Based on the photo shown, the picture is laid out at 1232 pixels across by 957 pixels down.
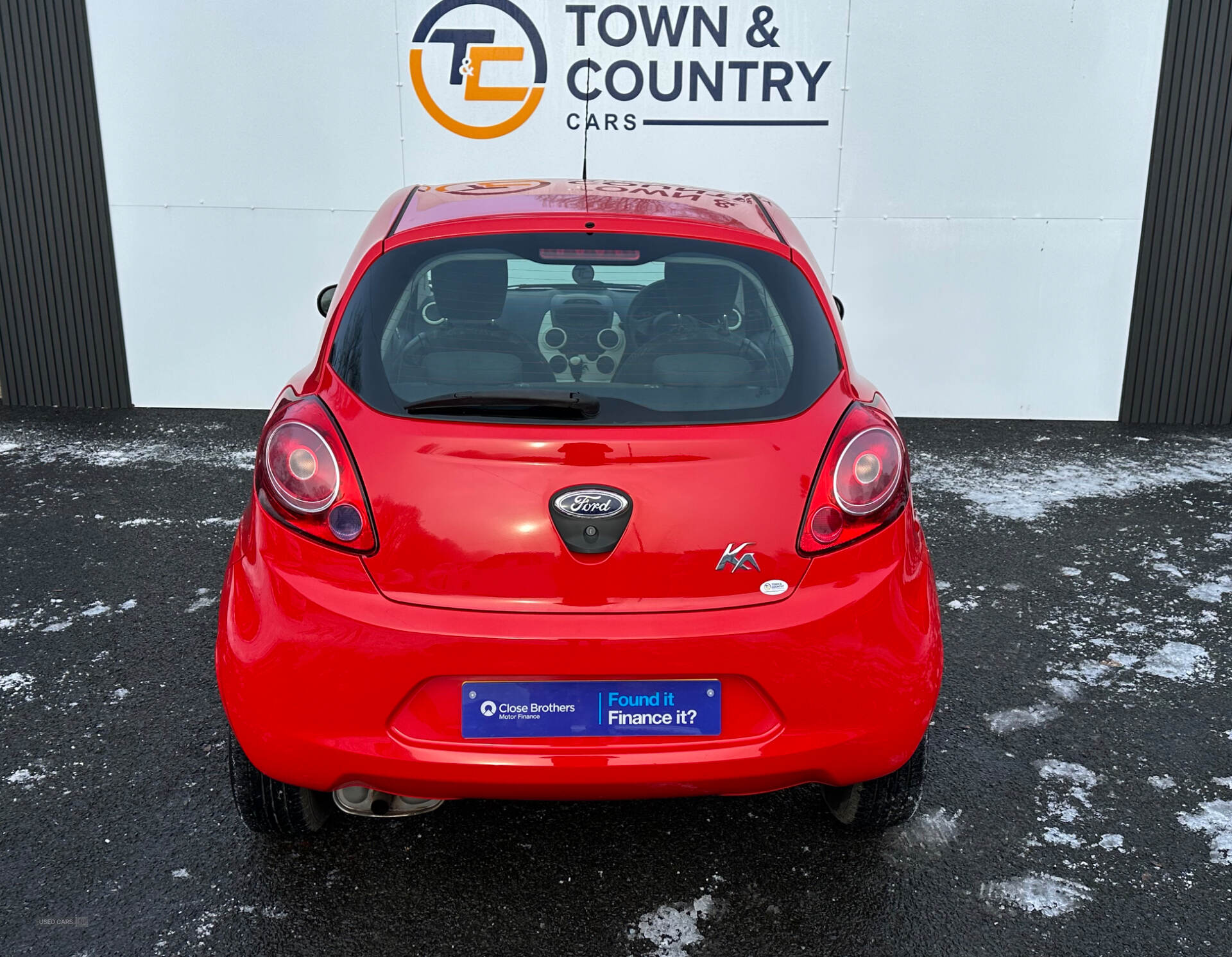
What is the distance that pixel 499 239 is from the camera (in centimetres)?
242

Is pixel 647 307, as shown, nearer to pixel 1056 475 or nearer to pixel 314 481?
pixel 314 481

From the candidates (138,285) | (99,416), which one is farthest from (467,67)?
(99,416)

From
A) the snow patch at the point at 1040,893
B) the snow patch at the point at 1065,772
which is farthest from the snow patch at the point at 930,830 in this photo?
the snow patch at the point at 1065,772

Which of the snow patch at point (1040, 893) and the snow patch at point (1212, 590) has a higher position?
the snow patch at point (1040, 893)

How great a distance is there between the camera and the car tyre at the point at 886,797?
8.09 feet

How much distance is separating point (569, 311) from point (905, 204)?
5.20m

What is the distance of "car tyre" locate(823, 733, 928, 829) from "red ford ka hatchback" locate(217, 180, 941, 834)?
258 mm

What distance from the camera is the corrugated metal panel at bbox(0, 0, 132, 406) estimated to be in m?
6.93

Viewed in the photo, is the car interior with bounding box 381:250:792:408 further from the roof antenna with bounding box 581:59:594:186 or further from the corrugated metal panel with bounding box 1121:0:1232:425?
the corrugated metal panel with bounding box 1121:0:1232:425

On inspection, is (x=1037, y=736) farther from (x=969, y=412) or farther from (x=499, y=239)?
(x=969, y=412)

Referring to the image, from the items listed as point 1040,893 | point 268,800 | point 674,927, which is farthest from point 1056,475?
point 268,800

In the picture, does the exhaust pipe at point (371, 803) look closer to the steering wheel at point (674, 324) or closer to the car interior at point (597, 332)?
the car interior at point (597, 332)

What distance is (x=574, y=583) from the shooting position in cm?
206

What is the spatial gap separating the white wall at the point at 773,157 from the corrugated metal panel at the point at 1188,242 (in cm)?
13
